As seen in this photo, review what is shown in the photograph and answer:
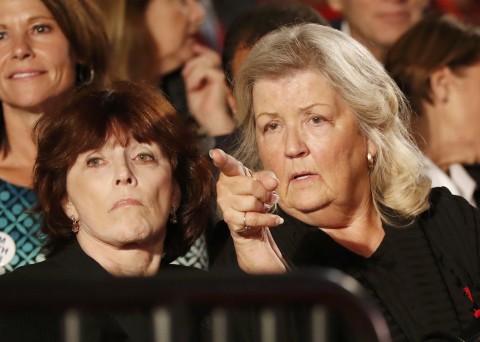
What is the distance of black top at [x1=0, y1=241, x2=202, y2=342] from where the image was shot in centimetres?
259

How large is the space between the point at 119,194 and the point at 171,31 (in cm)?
210

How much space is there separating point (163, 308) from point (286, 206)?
1.56 meters

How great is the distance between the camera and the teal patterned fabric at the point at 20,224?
157 inches

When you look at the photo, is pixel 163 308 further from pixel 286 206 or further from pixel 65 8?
pixel 65 8

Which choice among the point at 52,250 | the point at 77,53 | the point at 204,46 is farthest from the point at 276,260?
the point at 204,46

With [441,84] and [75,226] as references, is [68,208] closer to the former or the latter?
[75,226]

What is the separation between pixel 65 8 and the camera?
4.41 meters

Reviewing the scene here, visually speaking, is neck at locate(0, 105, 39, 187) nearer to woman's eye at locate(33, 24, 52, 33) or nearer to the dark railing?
woman's eye at locate(33, 24, 52, 33)

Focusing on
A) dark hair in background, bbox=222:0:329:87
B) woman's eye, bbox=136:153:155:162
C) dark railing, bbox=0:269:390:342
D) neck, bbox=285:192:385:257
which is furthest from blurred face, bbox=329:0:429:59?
dark railing, bbox=0:269:390:342

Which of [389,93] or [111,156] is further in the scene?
[389,93]

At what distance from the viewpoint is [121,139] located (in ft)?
11.5

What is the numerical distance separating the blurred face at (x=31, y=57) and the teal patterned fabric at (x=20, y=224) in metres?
0.35

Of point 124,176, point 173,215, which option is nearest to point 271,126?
point 173,215

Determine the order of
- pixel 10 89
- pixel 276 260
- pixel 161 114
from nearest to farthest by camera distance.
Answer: pixel 276 260 < pixel 161 114 < pixel 10 89
